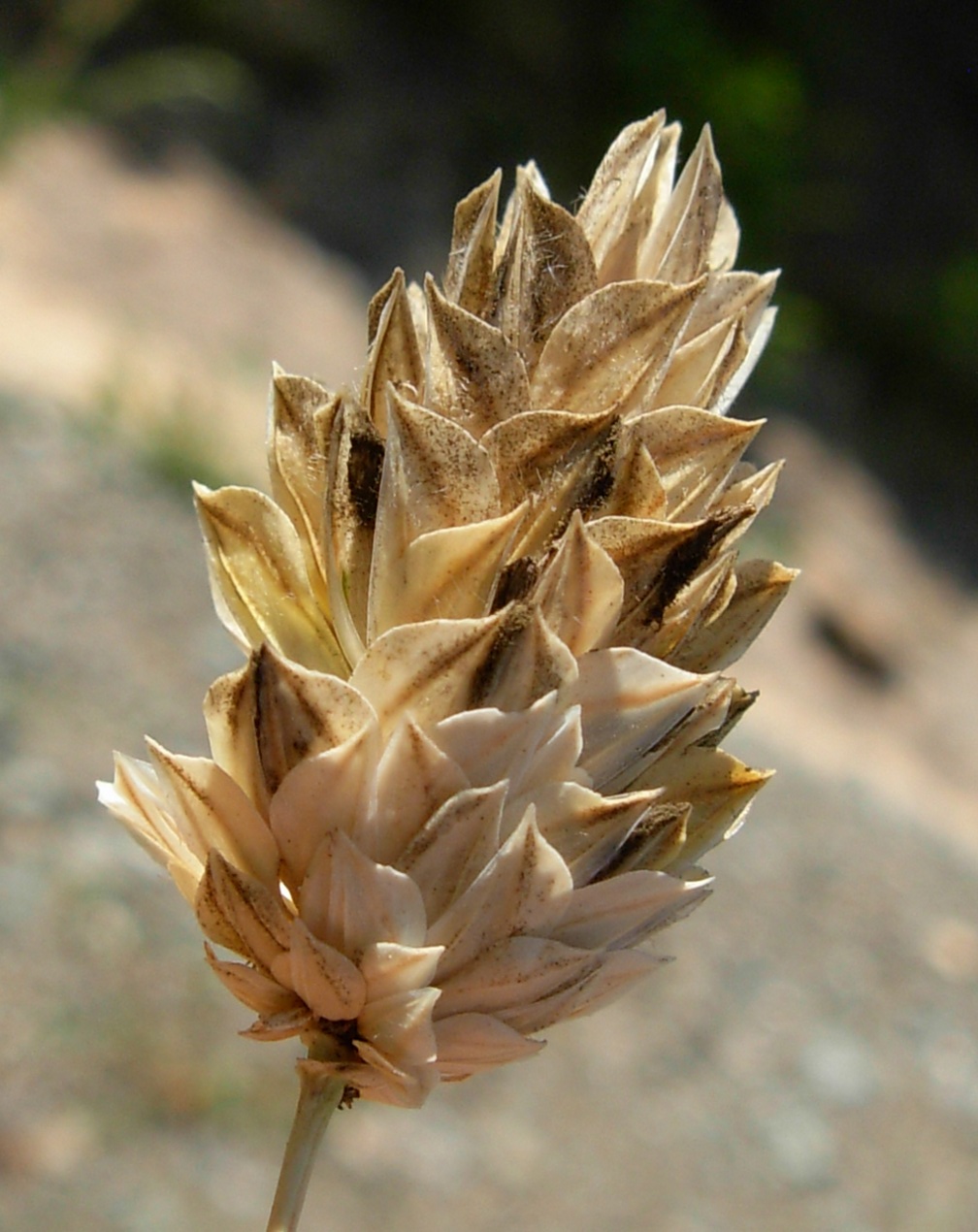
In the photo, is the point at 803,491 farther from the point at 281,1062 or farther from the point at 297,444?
the point at 297,444

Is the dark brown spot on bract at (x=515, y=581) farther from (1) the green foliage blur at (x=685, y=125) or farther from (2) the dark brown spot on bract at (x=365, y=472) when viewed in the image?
(1) the green foliage blur at (x=685, y=125)

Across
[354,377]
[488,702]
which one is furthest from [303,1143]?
[354,377]

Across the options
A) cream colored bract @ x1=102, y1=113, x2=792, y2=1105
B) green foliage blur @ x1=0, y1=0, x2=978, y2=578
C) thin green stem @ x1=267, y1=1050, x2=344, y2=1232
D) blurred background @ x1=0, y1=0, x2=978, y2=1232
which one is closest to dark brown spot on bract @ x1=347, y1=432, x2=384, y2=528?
A: cream colored bract @ x1=102, y1=113, x2=792, y2=1105

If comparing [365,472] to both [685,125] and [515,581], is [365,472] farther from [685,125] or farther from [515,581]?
[685,125]

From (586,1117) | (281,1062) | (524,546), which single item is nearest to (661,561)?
(524,546)

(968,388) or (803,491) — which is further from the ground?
(968,388)
